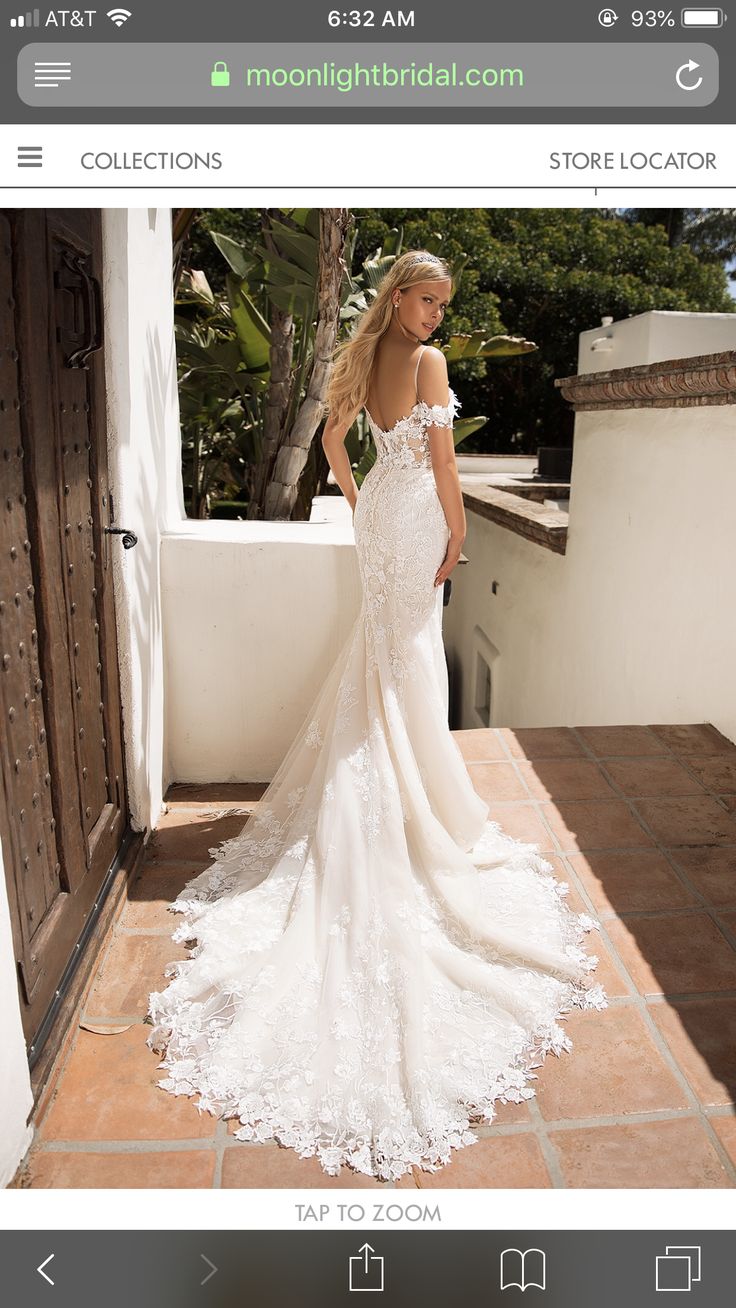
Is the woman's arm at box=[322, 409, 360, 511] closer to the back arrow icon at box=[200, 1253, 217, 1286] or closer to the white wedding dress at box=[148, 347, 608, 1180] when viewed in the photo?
the white wedding dress at box=[148, 347, 608, 1180]

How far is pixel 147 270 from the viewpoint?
3.51 metres

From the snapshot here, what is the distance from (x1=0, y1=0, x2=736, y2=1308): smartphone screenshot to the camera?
161cm

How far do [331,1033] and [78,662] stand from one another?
1.26 metres

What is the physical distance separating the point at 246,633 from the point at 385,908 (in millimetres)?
1720

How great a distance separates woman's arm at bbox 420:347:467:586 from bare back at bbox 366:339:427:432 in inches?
1.5

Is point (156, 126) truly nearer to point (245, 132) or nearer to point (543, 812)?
point (245, 132)

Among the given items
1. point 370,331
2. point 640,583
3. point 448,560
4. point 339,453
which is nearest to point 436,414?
point 370,331

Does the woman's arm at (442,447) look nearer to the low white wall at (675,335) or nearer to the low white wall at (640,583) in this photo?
the low white wall at (640,583)

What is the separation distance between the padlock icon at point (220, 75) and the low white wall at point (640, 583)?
3.26m

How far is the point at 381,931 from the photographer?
8.48 ft
